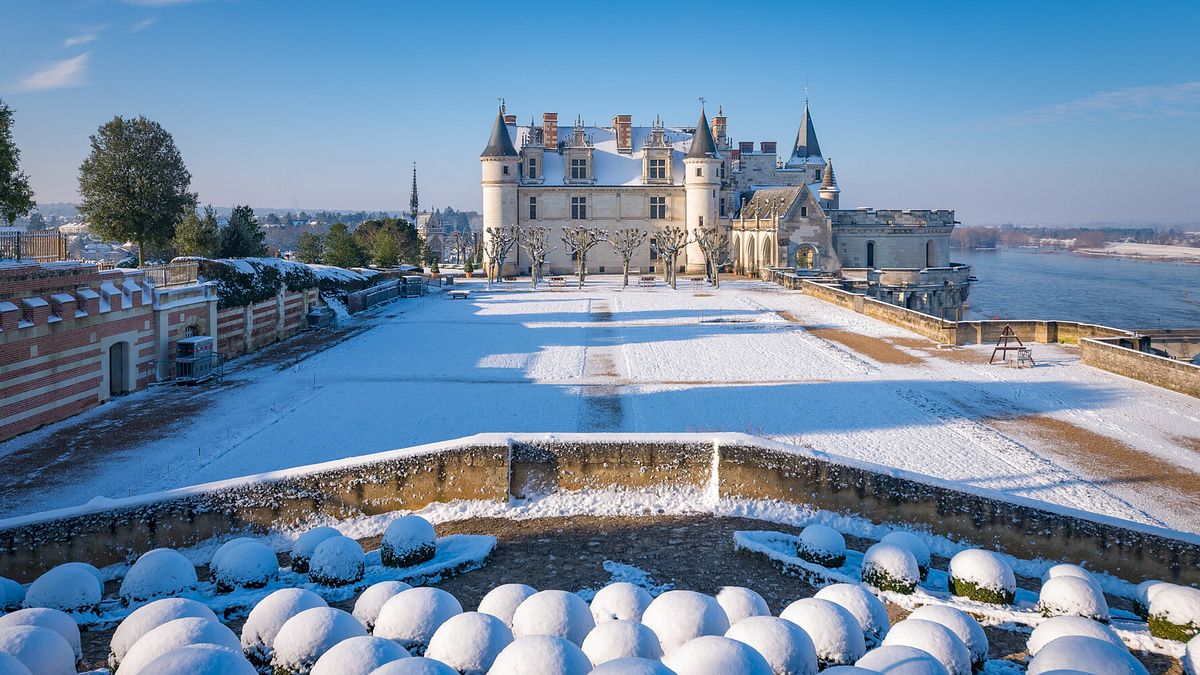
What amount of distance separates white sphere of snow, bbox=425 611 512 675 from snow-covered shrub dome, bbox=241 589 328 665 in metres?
1.37

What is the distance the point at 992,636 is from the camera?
8945 millimetres

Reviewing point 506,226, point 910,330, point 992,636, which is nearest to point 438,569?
point 992,636

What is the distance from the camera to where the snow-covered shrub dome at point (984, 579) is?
9.42 metres

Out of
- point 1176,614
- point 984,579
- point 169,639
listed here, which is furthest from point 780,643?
point 1176,614

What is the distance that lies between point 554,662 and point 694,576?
4.37 metres

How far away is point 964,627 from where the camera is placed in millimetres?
7672

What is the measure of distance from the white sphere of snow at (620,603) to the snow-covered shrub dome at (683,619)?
0.32 m

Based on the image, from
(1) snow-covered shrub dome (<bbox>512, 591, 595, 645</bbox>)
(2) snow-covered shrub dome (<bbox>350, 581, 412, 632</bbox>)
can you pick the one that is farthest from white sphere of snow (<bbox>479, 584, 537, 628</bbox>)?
(2) snow-covered shrub dome (<bbox>350, 581, 412, 632</bbox>)

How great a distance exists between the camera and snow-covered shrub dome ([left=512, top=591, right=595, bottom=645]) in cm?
739

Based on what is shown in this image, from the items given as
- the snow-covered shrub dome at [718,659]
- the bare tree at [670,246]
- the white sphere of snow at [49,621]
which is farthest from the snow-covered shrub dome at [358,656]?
the bare tree at [670,246]

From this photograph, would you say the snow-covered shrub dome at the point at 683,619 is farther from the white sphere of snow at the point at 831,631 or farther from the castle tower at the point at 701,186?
the castle tower at the point at 701,186

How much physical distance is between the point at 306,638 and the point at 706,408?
1315 cm

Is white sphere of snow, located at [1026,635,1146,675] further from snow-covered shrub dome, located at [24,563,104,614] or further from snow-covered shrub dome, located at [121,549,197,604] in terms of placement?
snow-covered shrub dome, located at [24,563,104,614]

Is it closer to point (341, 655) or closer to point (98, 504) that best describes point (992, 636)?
point (341, 655)
